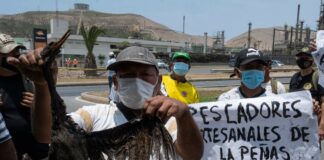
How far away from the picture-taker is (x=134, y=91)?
246 centimetres

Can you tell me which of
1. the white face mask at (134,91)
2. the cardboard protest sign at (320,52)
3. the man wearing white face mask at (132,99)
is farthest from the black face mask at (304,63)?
the white face mask at (134,91)

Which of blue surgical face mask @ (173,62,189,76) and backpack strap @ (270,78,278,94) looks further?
blue surgical face mask @ (173,62,189,76)

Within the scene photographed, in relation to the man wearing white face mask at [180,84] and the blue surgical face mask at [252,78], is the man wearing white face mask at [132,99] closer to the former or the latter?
the blue surgical face mask at [252,78]

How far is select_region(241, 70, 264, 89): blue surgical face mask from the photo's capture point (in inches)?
171

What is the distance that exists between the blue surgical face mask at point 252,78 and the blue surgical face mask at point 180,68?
1784 mm

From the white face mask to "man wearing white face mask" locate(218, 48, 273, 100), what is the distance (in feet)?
6.52

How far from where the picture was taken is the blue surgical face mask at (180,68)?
6.08 m

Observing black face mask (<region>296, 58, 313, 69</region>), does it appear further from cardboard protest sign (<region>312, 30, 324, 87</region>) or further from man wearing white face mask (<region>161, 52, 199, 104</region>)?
man wearing white face mask (<region>161, 52, 199, 104</region>)

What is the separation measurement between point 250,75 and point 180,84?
1.72 meters

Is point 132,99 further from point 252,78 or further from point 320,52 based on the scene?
point 320,52

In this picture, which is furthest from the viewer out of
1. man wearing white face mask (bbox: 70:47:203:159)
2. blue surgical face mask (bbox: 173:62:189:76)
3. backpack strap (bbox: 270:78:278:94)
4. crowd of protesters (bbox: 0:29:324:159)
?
blue surgical face mask (bbox: 173:62:189:76)

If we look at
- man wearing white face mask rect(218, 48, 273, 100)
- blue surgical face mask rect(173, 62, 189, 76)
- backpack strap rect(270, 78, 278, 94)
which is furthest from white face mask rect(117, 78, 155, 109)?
blue surgical face mask rect(173, 62, 189, 76)

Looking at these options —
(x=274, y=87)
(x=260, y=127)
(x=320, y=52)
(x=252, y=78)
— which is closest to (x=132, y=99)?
(x=260, y=127)

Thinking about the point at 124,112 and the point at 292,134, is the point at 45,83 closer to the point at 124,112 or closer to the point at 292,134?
the point at 124,112
